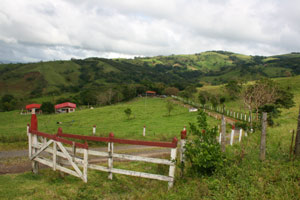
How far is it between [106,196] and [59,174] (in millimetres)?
2834

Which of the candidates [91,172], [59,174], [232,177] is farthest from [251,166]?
[59,174]

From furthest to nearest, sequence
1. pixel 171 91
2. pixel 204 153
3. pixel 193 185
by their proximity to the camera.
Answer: pixel 171 91, pixel 204 153, pixel 193 185

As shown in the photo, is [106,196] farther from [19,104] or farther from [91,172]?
[19,104]

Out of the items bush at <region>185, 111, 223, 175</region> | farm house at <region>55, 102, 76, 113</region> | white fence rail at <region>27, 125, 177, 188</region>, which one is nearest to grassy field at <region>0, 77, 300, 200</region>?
bush at <region>185, 111, 223, 175</region>

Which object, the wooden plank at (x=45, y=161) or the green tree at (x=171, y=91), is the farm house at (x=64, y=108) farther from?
the wooden plank at (x=45, y=161)

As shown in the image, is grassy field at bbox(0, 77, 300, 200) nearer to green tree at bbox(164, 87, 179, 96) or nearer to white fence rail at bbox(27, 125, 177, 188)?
white fence rail at bbox(27, 125, 177, 188)

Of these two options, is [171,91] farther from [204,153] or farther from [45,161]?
[204,153]

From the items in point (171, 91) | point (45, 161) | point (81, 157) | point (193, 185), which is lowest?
point (171, 91)

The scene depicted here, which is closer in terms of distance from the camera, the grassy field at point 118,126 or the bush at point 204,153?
the bush at point 204,153

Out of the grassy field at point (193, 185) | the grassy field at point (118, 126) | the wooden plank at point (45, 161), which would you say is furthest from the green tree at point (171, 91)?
the wooden plank at point (45, 161)

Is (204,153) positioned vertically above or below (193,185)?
above

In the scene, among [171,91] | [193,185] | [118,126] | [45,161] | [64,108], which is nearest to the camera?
[193,185]

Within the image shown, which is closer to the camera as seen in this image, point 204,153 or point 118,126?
point 204,153

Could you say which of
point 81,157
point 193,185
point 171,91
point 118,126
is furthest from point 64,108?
point 193,185
